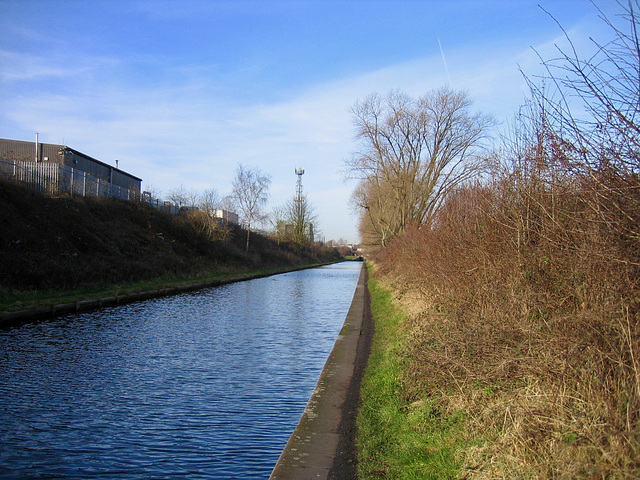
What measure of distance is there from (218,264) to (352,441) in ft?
119

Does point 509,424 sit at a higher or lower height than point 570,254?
lower

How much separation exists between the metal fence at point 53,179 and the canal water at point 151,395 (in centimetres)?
1552

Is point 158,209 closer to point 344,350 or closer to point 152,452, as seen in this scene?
point 344,350

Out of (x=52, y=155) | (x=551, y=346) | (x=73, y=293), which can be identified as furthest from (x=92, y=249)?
(x=551, y=346)

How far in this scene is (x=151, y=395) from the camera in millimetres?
7973

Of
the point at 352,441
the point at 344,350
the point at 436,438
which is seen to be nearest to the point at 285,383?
the point at 344,350

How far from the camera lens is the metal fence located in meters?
27.2

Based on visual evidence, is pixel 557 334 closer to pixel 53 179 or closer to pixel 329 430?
pixel 329 430

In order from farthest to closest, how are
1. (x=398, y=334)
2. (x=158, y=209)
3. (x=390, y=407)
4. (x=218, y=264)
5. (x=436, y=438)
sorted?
(x=158, y=209)
(x=218, y=264)
(x=398, y=334)
(x=390, y=407)
(x=436, y=438)

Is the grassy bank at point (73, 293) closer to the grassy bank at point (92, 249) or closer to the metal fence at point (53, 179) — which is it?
the grassy bank at point (92, 249)

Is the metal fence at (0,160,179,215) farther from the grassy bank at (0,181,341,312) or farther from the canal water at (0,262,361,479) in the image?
the canal water at (0,262,361,479)

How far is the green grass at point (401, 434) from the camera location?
4844 mm

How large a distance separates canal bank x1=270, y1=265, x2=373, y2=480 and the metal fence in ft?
76.8

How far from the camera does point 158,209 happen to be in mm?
43719
